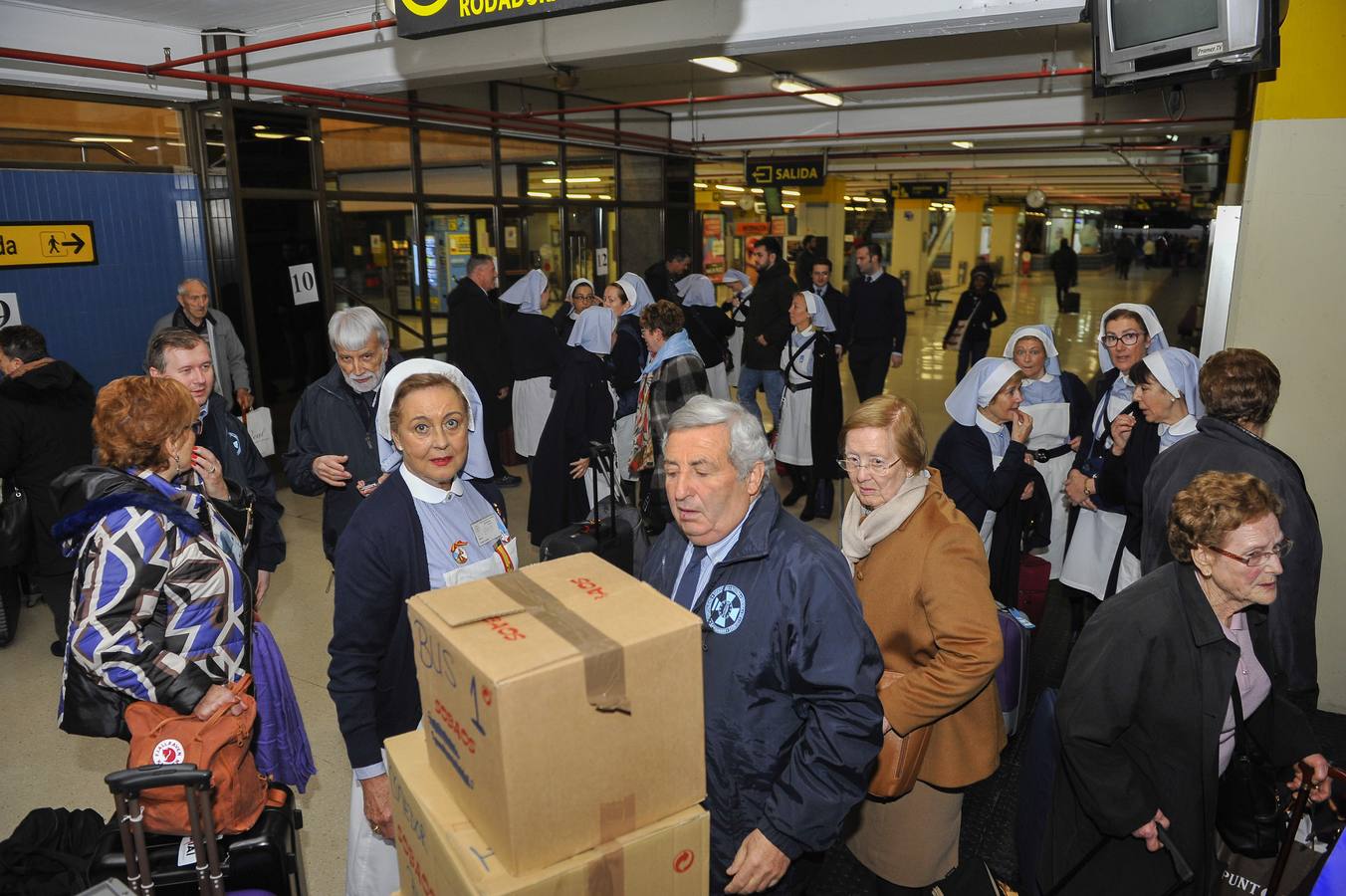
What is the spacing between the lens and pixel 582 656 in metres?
1.27

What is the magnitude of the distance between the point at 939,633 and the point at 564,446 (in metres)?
3.01

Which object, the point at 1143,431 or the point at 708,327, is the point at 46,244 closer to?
the point at 708,327

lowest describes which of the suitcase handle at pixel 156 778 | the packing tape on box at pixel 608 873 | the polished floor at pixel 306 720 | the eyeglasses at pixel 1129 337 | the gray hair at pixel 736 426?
the polished floor at pixel 306 720

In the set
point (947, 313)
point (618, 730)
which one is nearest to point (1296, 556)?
point (618, 730)

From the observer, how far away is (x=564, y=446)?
476 cm

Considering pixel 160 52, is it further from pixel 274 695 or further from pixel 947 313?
pixel 947 313

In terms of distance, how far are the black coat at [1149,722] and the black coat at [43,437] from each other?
171 inches

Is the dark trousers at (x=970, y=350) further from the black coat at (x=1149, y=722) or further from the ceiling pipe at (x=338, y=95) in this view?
the black coat at (x=1149, y=722)

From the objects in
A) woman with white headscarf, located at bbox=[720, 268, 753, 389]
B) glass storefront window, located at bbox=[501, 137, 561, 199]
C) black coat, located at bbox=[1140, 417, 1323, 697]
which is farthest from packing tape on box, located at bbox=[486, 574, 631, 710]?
glass storefront window, located at bbox=[501, 137, 561, 199]

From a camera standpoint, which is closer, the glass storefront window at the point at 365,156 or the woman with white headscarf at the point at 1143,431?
the woman with white headscarf at the point at 1143,431

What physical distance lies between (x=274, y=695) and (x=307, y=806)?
1.10 meters

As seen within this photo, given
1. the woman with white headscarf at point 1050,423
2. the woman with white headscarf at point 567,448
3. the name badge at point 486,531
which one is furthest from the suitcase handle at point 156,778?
the woman with white headscarf at point 1050,423

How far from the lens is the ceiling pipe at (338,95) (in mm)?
5156

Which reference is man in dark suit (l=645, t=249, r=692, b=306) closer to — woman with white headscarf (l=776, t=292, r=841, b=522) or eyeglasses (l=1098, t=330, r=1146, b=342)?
woman with white headscarf (l=776, t=292, r=841, b=522)
